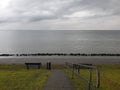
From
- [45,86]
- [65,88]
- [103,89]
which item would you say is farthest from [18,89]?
[103,89]

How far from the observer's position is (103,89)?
11727 millimetres

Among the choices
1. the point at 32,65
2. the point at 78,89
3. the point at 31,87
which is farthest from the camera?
the point at 32,65

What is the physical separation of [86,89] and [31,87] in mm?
2407

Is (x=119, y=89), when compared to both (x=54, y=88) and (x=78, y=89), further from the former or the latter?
(x=54, y=88)

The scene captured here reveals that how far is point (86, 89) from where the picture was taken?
11492 millimetres

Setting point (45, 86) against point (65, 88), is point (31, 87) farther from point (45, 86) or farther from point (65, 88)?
point (65, 88)

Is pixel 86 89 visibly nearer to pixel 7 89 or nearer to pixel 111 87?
pixel 111 87

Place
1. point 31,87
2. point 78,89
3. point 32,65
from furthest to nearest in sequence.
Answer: point 32,65, point 31,87, point 78,89

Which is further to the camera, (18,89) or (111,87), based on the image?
(111,87)

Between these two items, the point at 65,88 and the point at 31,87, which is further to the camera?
the point at 31,87

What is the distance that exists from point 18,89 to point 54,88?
1.51m

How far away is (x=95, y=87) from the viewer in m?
11.8

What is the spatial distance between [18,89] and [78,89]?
97.7 inches

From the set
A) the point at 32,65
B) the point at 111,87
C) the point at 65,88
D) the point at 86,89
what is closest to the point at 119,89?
the point at 111,87
